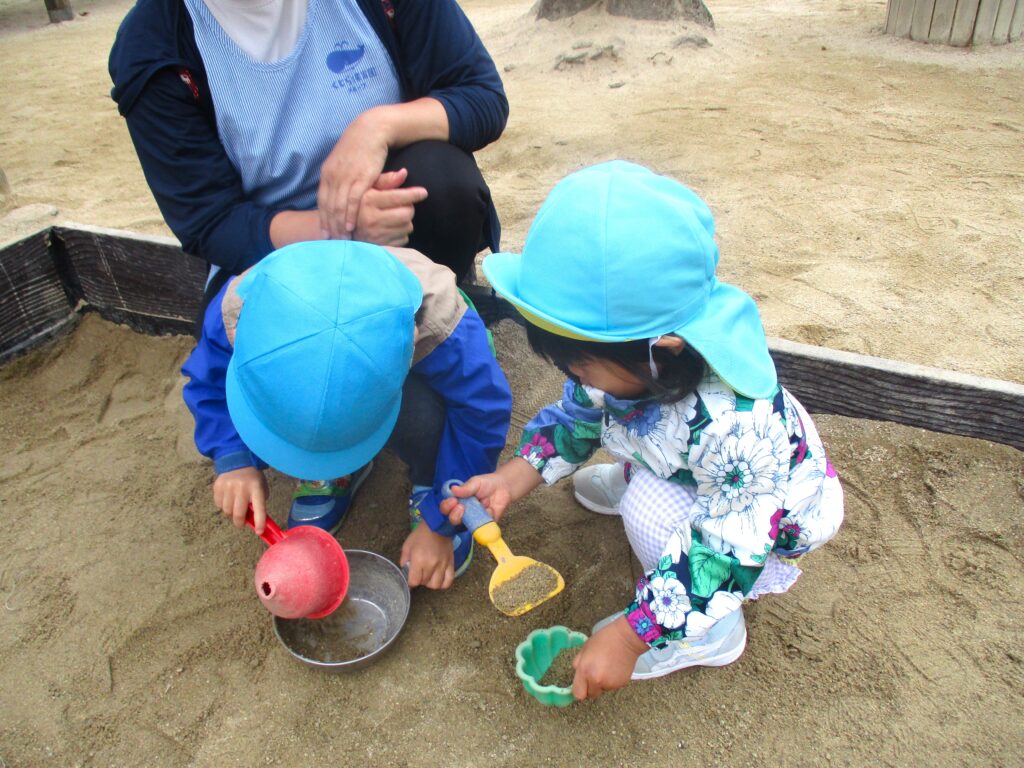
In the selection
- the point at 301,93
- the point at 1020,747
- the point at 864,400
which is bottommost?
the point at 1020,747

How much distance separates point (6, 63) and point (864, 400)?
6390 mm

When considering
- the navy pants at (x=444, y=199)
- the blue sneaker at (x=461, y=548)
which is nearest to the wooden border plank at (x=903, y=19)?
the navy pants at (x=444, y=199)

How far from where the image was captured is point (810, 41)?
4.48m

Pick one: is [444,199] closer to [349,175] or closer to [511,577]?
[349,175]

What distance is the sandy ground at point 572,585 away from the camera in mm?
1213

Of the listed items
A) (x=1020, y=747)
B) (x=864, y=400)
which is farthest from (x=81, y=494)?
(x=1020, y=747)

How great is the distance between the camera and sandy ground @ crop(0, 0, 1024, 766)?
1213 mm

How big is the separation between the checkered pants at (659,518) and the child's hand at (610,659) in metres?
0.15

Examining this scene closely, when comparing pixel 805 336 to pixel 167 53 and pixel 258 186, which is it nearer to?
pixel 258 186

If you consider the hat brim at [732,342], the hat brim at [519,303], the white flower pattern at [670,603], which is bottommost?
the white flower pattern at [670,603]

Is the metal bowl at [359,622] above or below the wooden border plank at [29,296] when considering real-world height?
below

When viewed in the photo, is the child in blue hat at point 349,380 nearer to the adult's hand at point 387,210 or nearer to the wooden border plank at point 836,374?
the adult's hand at point 387,210

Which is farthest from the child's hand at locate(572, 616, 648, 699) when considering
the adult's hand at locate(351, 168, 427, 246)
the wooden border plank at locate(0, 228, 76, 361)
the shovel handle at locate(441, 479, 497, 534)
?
the wooden border plank at locate(0, 228, 76, 361)

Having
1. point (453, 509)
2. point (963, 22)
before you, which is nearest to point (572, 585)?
point (453, 509)
